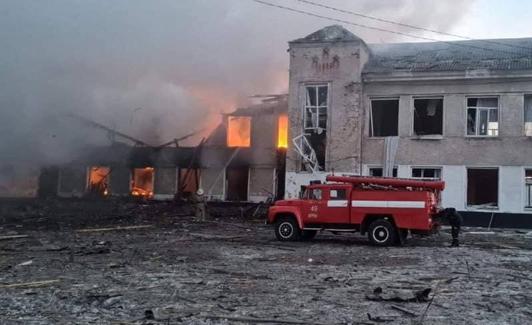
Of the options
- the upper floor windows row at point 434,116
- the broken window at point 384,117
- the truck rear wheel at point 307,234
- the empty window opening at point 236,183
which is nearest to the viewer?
the truck rear wheel at point 307,234

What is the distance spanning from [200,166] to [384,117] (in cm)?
993

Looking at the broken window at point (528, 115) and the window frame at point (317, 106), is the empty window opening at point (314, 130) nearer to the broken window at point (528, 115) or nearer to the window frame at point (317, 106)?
the window frame at point (317, 106)

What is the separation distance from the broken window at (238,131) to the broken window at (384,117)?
719 centimetres

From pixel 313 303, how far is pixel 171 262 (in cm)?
437

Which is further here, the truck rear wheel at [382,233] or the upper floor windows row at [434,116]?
the upper floor windows row at [434,116]

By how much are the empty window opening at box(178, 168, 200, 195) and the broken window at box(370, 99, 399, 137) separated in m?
9.79

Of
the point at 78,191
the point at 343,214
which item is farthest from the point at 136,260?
the point at 78,191

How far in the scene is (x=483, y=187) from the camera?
2253 centimetres

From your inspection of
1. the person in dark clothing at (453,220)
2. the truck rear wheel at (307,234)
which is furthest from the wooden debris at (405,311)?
the truck rear wheel at (307,234)

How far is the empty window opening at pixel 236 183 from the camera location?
28.2 meters

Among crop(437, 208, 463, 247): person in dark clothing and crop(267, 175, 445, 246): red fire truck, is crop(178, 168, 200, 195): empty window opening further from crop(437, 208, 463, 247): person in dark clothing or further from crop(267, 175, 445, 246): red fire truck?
crop(437, 208, 463, 247): person in dark clothing

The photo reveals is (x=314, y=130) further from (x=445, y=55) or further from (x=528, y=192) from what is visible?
(x=528, y=192)

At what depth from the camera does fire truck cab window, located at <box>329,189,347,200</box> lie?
1572 centimetres

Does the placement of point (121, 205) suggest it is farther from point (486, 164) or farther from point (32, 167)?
point (486, 164)
